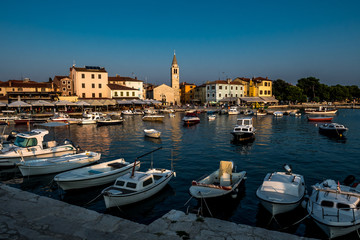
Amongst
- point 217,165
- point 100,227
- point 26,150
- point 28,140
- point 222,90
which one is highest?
point 222,90

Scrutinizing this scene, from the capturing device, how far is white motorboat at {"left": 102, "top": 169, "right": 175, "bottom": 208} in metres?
13.5

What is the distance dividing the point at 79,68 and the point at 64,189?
79.6 metres

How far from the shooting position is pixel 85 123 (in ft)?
185

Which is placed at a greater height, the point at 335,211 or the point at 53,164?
the point at 53,164

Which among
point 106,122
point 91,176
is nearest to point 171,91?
point 106,122

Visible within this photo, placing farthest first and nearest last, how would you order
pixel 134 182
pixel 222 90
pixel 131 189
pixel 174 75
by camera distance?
pixel 174 75
pixel 222 90
pixel 134 182
pixel 131 189

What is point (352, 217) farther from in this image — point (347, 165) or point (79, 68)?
point (79, 68)

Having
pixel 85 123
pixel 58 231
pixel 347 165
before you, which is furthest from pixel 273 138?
pixel 85 123

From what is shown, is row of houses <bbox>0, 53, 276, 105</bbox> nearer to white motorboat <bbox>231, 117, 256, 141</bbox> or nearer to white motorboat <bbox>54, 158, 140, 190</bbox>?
white motorboat <bbox>231, 117, 256, 141</bbox>

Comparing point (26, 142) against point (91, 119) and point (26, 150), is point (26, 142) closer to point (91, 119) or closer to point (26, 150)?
point (26, 150)

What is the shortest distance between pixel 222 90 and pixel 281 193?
103 meters

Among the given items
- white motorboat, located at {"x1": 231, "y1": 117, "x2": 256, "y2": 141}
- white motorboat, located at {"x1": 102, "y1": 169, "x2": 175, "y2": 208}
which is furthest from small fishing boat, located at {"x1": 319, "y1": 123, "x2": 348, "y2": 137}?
white motorboat, located at {"x1": 102, "y1": 169, "x2": 175, "y2": 208}

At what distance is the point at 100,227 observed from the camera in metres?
9.37

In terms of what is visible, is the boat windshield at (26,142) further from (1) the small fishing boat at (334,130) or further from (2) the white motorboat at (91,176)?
(1) the small fishing boat at (334,130)
